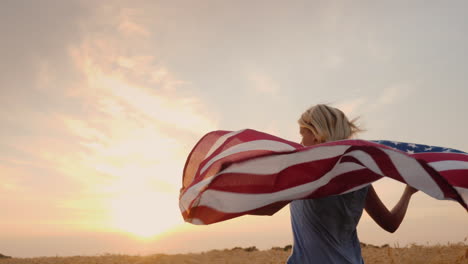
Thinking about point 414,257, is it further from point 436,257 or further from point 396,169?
point 396,169

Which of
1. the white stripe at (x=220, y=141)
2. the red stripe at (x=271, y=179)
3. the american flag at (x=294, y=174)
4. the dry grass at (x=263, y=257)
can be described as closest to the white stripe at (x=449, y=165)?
the american flag at (x=294, y=174)

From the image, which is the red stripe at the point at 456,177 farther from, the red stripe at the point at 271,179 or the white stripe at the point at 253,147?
the white stripe at the point at 253,147

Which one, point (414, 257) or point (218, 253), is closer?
point (414, 257)

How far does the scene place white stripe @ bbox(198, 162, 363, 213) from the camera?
3.37m

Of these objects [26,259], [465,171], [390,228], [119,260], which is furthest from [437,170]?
[26,259]

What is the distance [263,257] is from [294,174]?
9.69 metres

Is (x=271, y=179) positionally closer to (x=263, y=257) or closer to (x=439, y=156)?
(x=439, y=156)

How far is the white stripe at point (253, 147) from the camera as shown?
11.6 feet

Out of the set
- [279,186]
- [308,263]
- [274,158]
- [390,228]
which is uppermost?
[274,158]

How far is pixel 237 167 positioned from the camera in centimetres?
346

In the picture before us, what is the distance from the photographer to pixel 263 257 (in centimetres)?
1254

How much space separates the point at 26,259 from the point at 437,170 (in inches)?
501

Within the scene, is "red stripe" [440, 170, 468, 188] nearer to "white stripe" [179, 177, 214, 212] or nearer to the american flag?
the american flag

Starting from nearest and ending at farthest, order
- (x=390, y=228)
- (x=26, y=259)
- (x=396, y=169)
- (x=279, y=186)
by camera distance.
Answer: (x=396, y=169) → (x=279, y=186) → (x=390, y=228) → (x=26, y=259)
